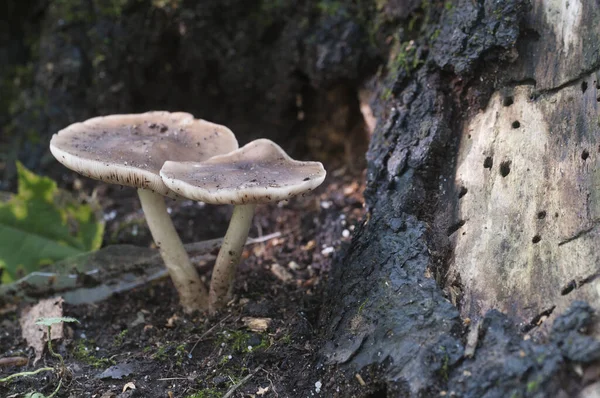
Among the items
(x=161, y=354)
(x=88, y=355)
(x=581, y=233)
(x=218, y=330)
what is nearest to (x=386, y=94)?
(x=581, y=233)

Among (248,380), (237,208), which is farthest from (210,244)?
(248,380)

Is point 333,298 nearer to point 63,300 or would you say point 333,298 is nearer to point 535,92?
point 535,92

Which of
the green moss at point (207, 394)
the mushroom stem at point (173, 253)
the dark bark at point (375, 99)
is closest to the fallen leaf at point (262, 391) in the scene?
the green moss at point (207, 394)

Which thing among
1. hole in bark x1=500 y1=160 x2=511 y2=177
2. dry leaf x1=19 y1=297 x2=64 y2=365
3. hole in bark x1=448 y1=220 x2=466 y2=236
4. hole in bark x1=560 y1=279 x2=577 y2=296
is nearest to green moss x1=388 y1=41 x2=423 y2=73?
hole in bark x1=500 y1=160 x2=511 y2=177

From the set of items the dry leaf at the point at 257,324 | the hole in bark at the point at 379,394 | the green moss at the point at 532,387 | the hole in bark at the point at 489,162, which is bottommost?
the dry leaf at the point at 257,324

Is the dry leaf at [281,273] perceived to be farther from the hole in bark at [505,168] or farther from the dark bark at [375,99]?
the hole in bark at [505,168]

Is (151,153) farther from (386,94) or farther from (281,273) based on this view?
(386,94)

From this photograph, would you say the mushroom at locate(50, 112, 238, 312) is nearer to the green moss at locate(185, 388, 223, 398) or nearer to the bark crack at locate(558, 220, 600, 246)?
the green moss at locate(185, 388, 223, 398)
